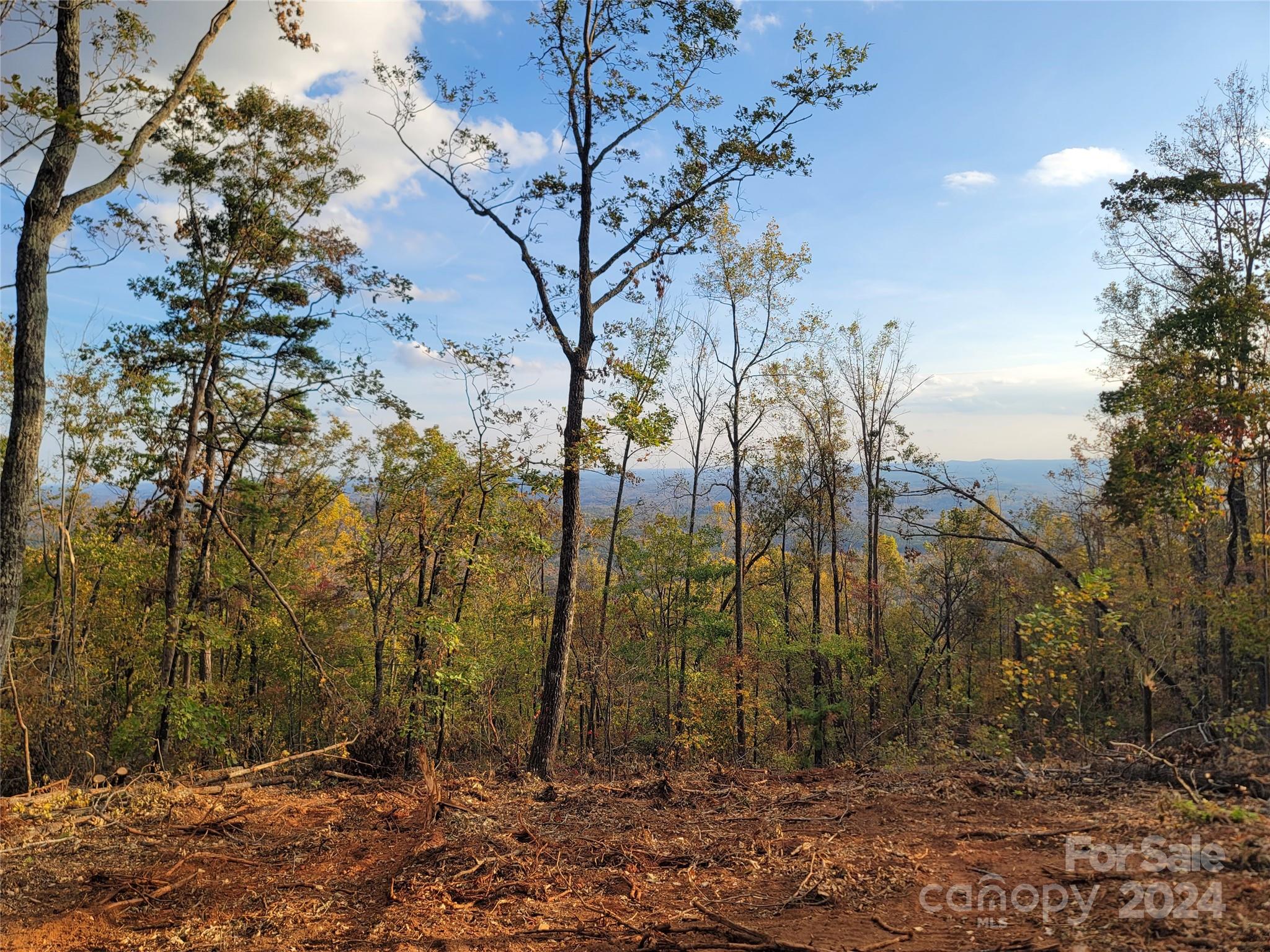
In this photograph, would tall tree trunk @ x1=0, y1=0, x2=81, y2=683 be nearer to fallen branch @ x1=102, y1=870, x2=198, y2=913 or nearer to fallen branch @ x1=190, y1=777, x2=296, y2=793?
fallen branch @ x1=102, y1=870, x2=198, y2=913

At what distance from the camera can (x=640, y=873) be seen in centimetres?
507

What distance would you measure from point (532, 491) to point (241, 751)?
59.4 ft

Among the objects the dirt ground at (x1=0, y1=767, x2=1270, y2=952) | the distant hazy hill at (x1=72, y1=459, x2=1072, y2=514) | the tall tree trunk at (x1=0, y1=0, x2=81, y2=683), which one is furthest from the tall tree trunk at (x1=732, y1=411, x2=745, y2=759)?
the tall tree trunk at (x1=0, y1=0, x2=81, y2=683)

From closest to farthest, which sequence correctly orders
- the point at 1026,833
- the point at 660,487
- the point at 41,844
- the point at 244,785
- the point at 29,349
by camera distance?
1. the point at 29,349
2. the point at 1026,833
3. the point at 41,844
4. the point at 244,785
5. the point at 660,487

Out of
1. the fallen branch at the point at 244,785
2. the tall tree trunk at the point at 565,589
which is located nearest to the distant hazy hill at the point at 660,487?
the tall tree trunk at the point at 565,589

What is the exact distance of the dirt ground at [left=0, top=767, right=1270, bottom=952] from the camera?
3615mm

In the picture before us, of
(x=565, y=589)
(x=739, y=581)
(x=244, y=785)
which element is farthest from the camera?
(x=739, y=581)

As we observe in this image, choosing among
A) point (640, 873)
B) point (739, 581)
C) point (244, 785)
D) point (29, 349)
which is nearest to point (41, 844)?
point (244, 785)

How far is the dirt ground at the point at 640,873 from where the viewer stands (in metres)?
3.62

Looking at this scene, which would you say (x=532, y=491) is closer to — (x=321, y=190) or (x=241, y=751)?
(x=321, y=190)

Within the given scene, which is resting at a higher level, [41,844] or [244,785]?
[41,844]

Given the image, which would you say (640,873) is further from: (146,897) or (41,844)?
(41,844)

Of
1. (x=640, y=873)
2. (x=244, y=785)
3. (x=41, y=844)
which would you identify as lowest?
(x=244, y=785)

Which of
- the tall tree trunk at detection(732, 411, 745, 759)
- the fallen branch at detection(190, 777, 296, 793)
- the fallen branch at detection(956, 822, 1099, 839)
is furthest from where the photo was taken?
the tall tree trunk at detection(732, 411, 745, 759)
